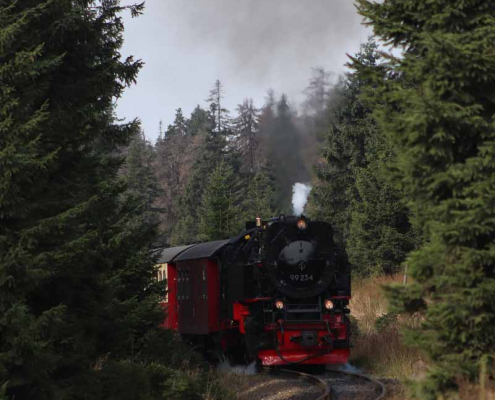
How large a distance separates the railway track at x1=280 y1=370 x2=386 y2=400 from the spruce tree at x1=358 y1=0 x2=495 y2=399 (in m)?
5.89

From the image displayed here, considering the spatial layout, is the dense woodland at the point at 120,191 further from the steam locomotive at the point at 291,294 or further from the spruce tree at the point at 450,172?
the steam locomotive at the point at 291,294

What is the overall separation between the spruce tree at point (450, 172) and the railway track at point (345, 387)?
5892mm

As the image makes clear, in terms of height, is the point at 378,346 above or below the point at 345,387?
above

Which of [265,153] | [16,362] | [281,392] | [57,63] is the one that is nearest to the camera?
[16,362]

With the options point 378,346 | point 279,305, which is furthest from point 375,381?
point 378,346

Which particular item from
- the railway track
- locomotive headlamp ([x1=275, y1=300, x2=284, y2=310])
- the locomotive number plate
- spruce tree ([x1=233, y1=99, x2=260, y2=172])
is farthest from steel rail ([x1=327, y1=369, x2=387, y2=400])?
spruce tree ([x1=233, y1=99, x2=260, y2=172])

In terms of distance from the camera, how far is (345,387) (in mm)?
16188

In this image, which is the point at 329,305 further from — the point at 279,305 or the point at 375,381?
the point at 375,381

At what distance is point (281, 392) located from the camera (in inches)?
615

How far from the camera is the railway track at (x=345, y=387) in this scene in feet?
47.6

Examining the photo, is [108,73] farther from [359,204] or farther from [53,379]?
[359,204]

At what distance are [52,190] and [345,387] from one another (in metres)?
8.44

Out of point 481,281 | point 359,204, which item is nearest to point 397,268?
point 359,204

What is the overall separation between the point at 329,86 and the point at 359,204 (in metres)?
5.38
